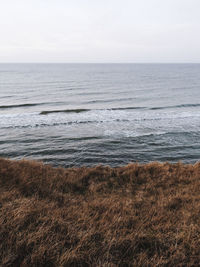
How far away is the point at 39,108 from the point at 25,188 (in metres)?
24.8

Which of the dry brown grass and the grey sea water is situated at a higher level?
the dry brown grass

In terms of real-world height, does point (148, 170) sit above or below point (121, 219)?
below

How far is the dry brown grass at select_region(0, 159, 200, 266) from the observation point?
298 cm

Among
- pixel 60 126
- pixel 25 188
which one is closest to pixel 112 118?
pixel 60 126

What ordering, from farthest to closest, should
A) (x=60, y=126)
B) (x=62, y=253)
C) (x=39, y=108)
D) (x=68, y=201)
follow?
(x=39, y=108) → (x=60, y=126) → (x=68, y=201) → (x=62, y=253)

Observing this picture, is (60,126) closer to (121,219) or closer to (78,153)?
(78,153)

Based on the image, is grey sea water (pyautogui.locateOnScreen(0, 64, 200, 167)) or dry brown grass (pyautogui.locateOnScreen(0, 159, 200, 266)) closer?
dry brown grass (pyautogui.locateOnScreen(0, 159, 200, 266))

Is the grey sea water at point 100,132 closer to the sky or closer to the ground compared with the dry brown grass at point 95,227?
closer to the ground

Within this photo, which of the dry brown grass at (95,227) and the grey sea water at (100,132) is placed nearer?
the dry brown grass at (95,227)

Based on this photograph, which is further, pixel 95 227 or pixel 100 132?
pixel 100 132

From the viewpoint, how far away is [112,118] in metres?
24.2

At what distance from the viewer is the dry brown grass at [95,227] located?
2980 millimetres

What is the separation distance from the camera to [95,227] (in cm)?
391

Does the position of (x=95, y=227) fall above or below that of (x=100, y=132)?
above
